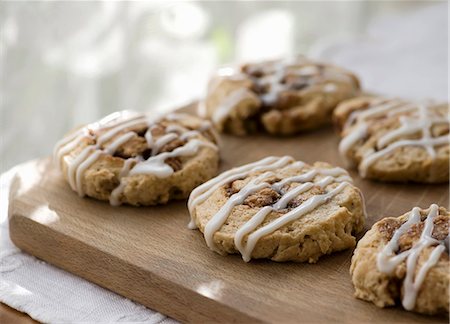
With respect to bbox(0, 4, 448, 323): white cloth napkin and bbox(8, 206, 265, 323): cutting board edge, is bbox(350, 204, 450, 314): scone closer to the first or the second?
bbox(8, 206, 265, 323): cutting board edge

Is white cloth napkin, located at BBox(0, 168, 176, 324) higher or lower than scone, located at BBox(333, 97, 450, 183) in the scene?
lower

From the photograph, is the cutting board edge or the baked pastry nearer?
the cutting board edge

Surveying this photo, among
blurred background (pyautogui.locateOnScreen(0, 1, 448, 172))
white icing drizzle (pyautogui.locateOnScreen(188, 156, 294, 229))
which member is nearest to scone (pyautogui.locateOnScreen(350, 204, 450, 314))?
white icing drizzle (pyautogui.locateOnScreen(188, 156, 294, 229))

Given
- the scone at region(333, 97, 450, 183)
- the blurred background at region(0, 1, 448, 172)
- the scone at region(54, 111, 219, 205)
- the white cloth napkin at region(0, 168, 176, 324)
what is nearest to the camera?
the white cloth napkin at region(0, 168, 176, 324)

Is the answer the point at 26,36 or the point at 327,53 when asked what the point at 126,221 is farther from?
the point at 327,53

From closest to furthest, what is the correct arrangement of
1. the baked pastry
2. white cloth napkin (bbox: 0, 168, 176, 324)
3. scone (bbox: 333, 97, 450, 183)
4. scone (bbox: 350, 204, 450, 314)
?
1. scone (bbox: 350, 204, 450, 314)
2. white cloth napkin (bbox: 0, 168, 176, 324)
3. scone (bbox: 333, 97, 450, 183)
4. the baked pastry

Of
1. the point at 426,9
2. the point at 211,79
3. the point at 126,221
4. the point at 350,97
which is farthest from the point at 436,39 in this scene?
the point at 126,221
